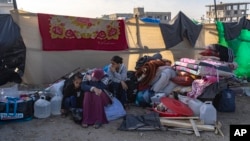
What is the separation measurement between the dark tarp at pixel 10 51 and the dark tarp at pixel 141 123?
3.08 metres

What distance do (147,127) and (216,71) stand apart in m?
1.91

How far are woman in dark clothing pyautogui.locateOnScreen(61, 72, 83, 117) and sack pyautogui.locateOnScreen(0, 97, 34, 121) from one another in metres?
0.63

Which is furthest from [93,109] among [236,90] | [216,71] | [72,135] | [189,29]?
[189,29]

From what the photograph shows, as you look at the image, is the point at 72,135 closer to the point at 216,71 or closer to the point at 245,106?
the point at 216,71

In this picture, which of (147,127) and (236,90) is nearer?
(147,127)

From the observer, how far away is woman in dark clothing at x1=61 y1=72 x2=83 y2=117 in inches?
217

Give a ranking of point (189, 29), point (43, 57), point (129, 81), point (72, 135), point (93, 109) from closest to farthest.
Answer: point (72, 135)
point (93, 109)
point (129, 81)
point (43, 57)
point (189, 29)

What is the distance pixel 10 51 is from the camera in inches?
264

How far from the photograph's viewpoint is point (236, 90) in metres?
7.62

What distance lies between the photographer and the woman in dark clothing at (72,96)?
5516 millimetres

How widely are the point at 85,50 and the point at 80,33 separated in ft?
1.52

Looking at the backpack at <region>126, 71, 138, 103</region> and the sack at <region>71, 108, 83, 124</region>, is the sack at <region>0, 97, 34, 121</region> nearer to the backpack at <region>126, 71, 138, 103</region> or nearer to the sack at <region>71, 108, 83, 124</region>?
the sack at <region>71, 108, 83, 124</region>

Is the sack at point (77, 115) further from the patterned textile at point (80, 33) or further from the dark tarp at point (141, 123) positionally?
the patterned textile at point (80, 33)

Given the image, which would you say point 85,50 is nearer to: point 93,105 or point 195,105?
point 93,105
